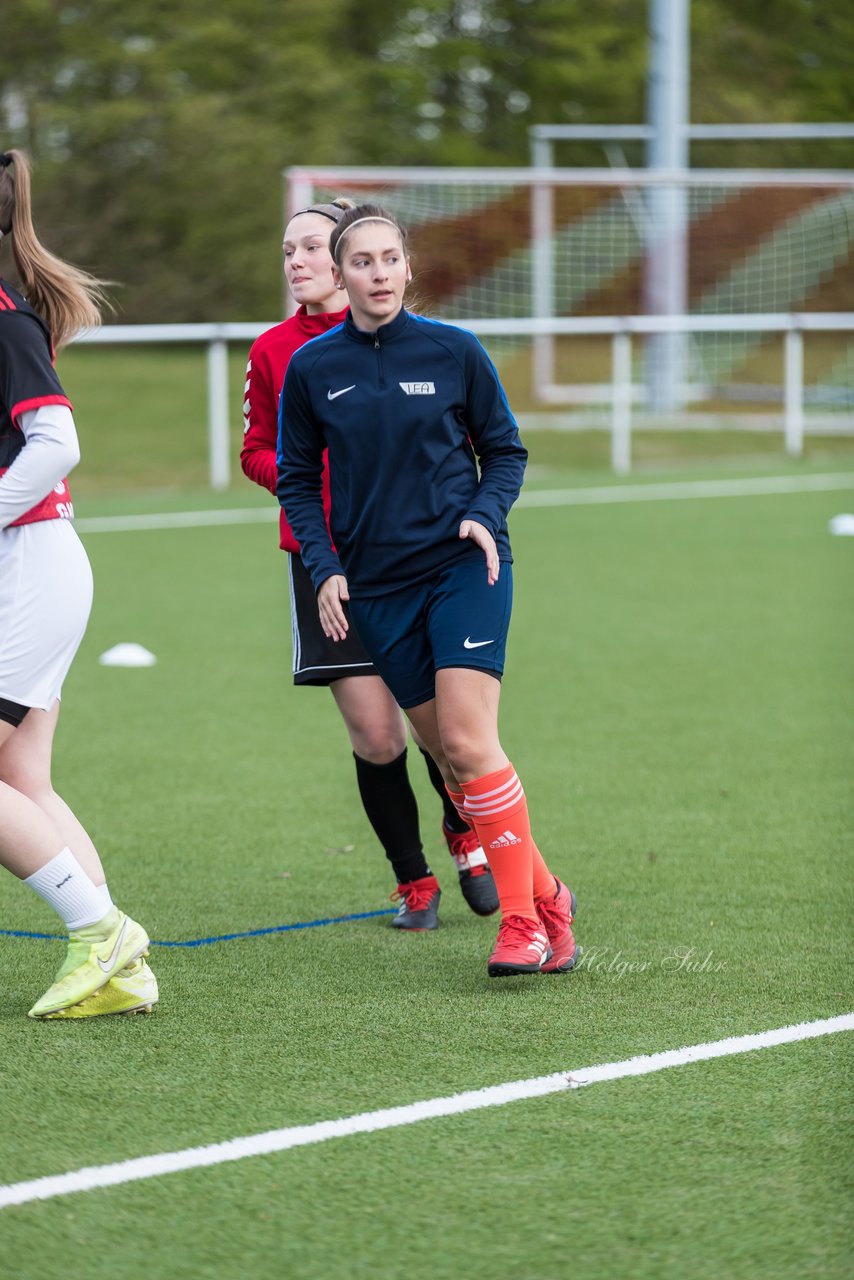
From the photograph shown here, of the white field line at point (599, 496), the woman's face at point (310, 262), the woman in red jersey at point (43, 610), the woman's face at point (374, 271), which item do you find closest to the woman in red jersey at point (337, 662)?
the woman's face at point (310, 262)

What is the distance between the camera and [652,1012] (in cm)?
427

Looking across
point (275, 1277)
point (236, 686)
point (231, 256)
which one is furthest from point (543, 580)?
point (231, 256)

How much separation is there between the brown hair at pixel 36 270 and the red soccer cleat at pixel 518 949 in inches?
70.1

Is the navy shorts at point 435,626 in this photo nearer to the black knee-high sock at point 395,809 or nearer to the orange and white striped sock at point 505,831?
the orange and white striped sock at point 505,831

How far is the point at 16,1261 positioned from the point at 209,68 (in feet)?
116

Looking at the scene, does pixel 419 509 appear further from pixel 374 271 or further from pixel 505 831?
pixel 505 831

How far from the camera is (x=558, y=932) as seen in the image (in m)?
4.61

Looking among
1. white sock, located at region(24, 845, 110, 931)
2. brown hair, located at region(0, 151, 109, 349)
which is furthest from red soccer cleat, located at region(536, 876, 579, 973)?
brown hair, located at region(0, 151, 109, 349)

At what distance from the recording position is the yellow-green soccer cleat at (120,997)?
4.22 metres

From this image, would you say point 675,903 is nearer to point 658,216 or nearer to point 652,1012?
point 652,1012

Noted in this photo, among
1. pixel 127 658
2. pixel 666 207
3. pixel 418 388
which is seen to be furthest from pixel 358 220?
pixel 666 207

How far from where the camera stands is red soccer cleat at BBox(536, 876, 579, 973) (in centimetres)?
460

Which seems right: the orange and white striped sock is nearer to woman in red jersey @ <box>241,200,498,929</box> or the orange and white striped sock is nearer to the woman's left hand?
the woman's left hand

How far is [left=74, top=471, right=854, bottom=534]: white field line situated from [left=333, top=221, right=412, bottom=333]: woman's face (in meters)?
10.8
